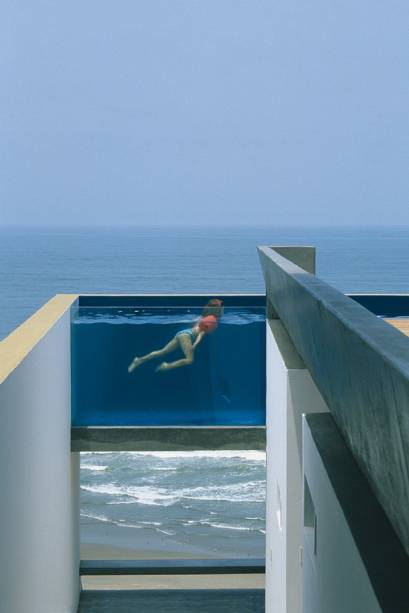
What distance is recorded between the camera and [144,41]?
319 feet

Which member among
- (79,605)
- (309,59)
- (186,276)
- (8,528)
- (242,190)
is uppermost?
(309,59)

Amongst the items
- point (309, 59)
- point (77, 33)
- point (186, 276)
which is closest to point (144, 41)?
point (77, 33)

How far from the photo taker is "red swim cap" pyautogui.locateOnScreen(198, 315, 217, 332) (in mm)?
9352

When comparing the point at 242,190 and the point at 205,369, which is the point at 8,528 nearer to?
the point at 205,369

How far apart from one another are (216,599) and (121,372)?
2906mm

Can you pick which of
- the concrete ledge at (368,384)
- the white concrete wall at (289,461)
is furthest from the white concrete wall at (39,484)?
the concrete ledge at (368,384)

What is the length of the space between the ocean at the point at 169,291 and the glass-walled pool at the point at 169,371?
16693 millimetres

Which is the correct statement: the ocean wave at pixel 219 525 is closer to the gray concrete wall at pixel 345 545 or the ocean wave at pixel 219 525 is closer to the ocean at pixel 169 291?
the ocean at pixel 169 291

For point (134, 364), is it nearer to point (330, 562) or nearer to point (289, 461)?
point (289, 461)

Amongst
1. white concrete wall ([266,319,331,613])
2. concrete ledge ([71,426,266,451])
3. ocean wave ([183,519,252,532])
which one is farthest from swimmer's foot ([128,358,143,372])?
ocean wave ([183,519,252,532])

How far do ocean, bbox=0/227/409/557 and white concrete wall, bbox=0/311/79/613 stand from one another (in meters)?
16.7

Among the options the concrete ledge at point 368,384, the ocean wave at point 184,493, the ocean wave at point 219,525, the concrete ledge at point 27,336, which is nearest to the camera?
the concrete ledge at point 368,384

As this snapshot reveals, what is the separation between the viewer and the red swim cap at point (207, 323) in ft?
30.7

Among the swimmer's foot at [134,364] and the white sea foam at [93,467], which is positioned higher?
the swimmer's foot at [134,364]
